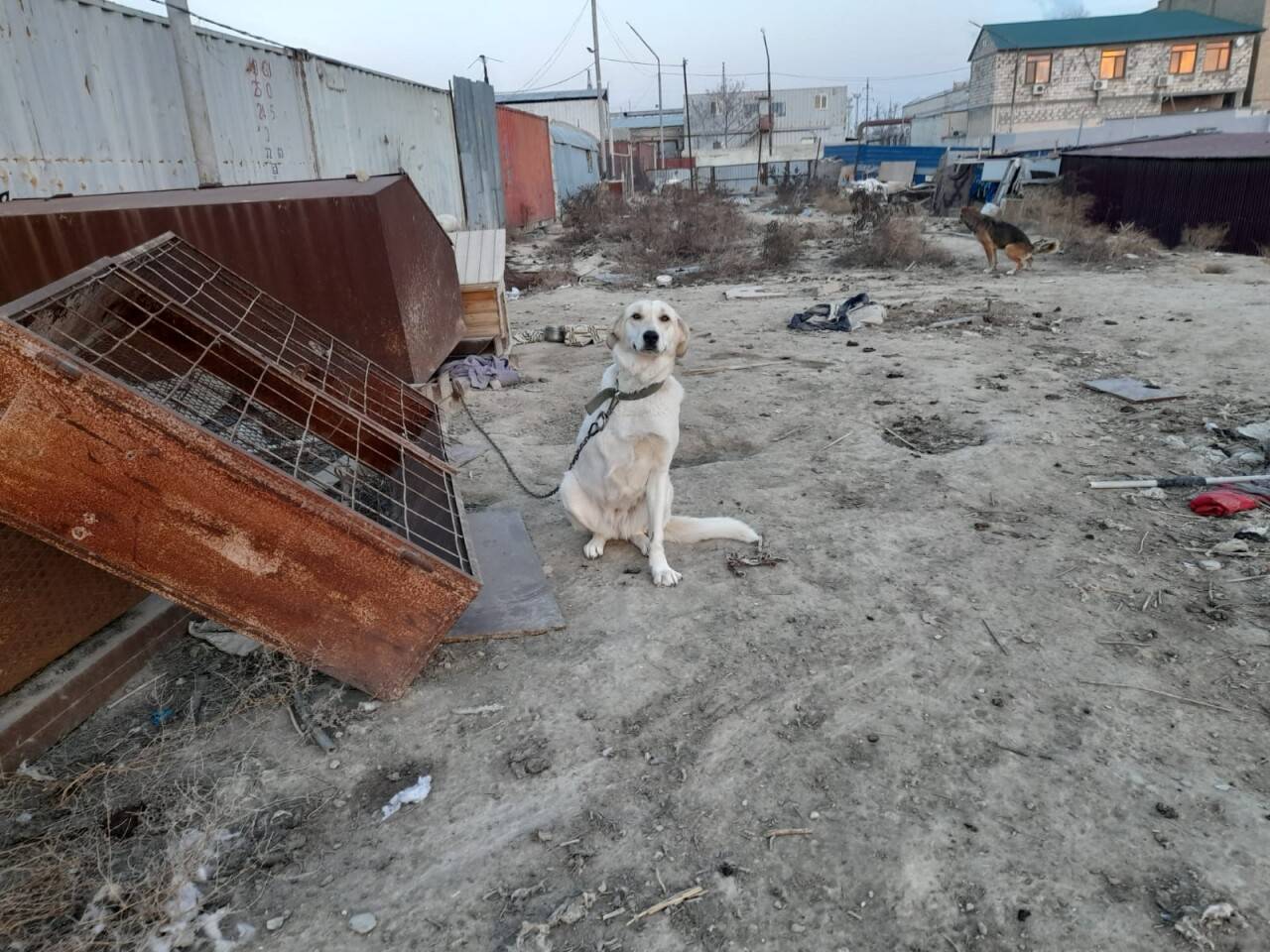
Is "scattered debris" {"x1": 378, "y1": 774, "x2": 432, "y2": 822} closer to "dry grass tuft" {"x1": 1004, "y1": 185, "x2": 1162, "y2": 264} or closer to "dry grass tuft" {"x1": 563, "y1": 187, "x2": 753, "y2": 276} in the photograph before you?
"dry grass tuft" {"x1": 563, "y1": 187, "x2": 753, "y2": 276}

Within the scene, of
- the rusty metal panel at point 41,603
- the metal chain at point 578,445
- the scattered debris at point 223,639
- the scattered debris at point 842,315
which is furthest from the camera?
the scattered debris at point 842,315

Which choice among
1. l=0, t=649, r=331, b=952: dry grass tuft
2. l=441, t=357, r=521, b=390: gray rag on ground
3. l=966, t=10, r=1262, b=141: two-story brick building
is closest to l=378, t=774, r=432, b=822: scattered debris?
l=0, t=649, r=331, b=952: dry grass tuft

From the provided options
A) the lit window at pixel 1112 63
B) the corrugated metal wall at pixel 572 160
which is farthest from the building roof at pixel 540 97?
the lit window at pixel 1112 63

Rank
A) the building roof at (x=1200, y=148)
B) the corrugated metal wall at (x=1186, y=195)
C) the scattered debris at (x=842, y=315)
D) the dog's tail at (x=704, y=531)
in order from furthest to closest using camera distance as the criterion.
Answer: the building roof at (x=1200, y=148)
the corrugated metal wall at (x=1186, y=195)
the scattered debris at (x=842, y=315)
the dog's tail at (x=704, y=531)

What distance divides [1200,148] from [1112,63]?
86.1ft

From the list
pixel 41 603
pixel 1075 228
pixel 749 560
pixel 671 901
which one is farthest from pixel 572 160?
pixel 671 901

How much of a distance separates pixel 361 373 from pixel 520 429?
1742 millimetres

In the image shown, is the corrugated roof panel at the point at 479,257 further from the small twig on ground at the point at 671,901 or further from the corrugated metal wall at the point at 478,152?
the corrugated metal wall at the point at 478,152

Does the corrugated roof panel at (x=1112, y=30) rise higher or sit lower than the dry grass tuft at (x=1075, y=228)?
higher

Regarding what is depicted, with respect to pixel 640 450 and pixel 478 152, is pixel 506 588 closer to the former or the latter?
pixel 640 450

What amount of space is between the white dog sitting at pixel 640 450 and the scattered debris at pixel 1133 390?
12.5 feet

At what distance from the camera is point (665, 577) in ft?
11.3

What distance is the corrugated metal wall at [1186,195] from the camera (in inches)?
492

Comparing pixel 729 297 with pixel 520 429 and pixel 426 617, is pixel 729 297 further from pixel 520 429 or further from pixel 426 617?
pixel 426 617
